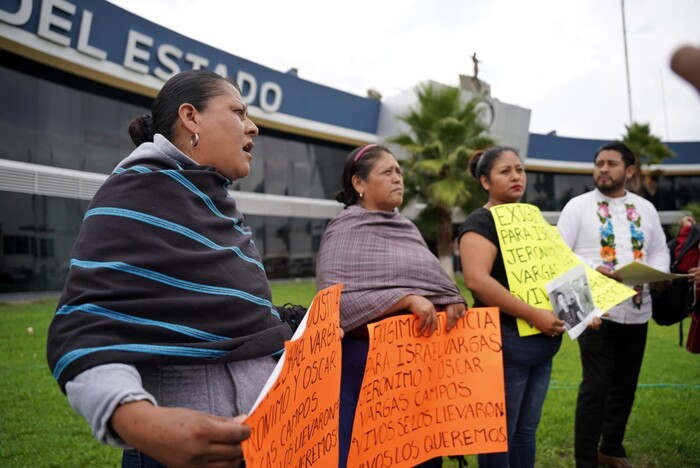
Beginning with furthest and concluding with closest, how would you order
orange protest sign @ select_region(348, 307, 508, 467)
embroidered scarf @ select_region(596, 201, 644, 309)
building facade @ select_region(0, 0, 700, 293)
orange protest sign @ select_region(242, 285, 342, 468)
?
building facade @ select_region(0, 0, 700, 293) < embroidered scarf @ select_region(596, 201, 644, 309) < orange protest sign @ select_region(348, 307, 508, 467) < orange protest sign @ select_region(242, 285, 342, 468)

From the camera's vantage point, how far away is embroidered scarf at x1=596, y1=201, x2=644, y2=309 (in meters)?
2.81

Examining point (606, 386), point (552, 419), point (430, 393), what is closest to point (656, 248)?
point (606, 386)

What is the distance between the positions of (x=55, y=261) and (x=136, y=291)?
38.7ft

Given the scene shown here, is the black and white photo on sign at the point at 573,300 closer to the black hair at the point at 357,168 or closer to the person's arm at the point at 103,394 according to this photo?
the black hair at the point at 357,168

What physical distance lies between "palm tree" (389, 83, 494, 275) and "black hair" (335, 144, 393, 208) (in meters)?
10.7

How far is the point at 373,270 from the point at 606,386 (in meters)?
1.55

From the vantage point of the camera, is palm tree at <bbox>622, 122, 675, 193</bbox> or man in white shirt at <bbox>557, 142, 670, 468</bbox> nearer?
man in white shirt at <bbox>557, 142, 670, 468</bbox>

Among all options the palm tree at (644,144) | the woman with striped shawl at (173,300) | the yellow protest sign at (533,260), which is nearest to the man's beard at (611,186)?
the yellow protest sign at (533,260)

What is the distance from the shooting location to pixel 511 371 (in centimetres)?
222

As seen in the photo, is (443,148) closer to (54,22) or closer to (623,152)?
(54,22)

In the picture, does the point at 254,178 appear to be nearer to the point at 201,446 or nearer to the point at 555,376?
the point at 555,376

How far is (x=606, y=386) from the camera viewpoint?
8.77 feet

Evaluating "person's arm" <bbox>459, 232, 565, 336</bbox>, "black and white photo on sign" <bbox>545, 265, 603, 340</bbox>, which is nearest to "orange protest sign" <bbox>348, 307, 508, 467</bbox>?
"person's arm" <bbox>459, 232, 565, 336</bbox>

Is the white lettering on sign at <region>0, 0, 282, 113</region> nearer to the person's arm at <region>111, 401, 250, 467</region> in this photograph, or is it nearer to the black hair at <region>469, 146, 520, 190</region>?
the black hair at <region>469, 146, 520, 190</region>
